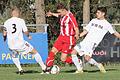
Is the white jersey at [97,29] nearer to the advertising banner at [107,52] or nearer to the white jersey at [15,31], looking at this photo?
the white jersey at [15,31]

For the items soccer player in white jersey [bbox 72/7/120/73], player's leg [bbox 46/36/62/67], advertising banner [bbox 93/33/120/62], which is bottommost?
advertising banner [bbox 93/33/120/62]

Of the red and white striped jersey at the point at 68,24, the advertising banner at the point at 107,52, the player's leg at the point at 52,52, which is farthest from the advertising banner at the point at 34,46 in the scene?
the red and white striped jersey at the point at 68,24

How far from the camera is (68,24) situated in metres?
15.6

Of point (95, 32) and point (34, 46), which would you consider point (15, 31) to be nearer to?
point (95, 32)

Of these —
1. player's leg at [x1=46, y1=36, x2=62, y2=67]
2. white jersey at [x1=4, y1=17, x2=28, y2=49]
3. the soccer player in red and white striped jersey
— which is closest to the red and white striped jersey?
the soccer player in red and white striped jersey

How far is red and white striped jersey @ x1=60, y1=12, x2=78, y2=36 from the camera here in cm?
1552

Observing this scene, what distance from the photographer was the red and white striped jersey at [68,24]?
1552 cm

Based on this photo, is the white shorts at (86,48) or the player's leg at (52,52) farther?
the player's leg at (52,52)

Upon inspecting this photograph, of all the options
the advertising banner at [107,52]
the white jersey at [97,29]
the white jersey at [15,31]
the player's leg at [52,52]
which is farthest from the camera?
the advertising banner at [107,52]

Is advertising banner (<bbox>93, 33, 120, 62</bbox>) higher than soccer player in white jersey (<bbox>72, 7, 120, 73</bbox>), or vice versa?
soccer player in white jersey (<bbox>72, 7, 120, 73</bbox>)

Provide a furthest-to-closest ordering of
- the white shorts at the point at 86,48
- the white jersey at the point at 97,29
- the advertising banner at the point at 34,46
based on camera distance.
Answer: the advertising banner at the point at 34,46 → the white shorts at the point at 86,48 → the white jersey at the point at 97,29

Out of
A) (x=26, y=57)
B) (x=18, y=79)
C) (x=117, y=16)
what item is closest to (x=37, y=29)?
(x=26, y=57)

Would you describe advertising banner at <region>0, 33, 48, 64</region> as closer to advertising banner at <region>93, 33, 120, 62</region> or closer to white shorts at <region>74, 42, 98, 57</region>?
advertising banner at <region>93, 33, 120, 62</region>

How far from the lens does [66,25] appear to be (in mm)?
15570
